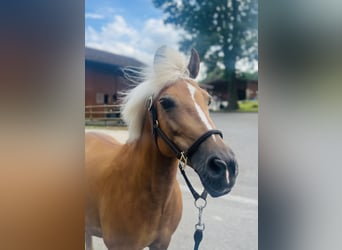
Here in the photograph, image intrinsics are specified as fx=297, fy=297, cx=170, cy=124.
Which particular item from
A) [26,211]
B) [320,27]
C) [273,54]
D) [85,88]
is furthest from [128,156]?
[320,27]

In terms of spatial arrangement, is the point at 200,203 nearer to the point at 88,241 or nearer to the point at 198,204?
the point at 198,204

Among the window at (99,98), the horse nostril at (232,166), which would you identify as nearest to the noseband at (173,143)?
the horse nostril at (232,166)

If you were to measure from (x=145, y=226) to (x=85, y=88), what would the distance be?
0.57m

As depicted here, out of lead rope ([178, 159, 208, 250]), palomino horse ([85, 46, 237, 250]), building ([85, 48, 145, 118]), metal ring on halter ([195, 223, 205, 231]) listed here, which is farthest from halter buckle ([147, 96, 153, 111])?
metal ring on halter ([195, 223, 205, 231])

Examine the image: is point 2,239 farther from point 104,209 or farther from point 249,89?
point 249,89

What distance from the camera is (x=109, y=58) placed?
1103 mm

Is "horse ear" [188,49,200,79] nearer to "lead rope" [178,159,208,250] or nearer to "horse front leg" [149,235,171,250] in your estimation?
A: "lead rope" [178,159,208,250]

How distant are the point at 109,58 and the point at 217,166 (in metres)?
0.56

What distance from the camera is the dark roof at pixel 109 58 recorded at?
1.09m

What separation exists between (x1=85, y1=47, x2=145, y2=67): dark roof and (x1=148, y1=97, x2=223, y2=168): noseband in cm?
17

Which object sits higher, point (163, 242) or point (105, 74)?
point (105, 74)

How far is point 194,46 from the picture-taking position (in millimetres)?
1097

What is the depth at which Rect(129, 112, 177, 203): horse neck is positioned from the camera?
1054 mm

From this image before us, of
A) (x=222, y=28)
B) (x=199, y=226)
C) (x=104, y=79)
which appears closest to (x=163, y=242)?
(x=199, y=226)
